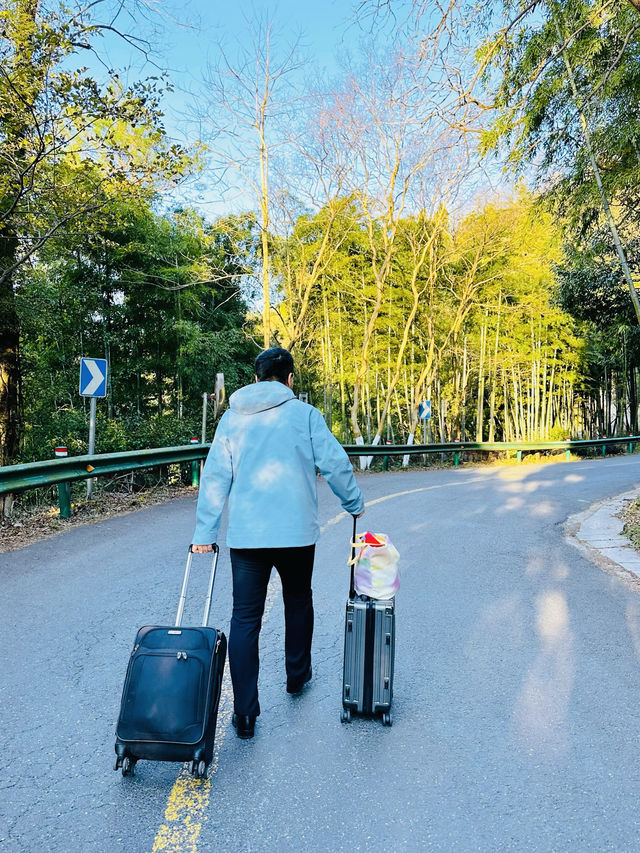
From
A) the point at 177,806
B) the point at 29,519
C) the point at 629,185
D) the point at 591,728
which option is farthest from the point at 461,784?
the point at 629,185

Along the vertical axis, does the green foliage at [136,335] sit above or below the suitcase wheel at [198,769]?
above

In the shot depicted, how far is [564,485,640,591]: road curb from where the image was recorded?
20.4 ft

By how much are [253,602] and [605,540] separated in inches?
229

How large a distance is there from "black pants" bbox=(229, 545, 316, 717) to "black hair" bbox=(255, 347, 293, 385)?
2.90ft

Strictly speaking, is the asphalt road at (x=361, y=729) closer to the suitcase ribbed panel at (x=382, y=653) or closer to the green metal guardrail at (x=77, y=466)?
the suitcase ribbed panel at (x=382, y=653)

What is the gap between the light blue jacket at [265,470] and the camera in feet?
9.95

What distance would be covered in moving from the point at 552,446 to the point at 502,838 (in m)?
21.9

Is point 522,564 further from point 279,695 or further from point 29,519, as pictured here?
point 29,519

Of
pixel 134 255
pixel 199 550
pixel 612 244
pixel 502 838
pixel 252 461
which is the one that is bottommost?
pixel 502 838

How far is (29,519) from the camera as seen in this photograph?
28.2 feet

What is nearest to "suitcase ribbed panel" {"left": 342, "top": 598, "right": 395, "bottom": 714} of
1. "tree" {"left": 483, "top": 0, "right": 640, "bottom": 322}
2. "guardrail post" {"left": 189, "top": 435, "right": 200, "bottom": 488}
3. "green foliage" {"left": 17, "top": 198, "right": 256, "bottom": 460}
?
"tree" {"left": 483, "top": 0, "right": 640, "bottom": 322}

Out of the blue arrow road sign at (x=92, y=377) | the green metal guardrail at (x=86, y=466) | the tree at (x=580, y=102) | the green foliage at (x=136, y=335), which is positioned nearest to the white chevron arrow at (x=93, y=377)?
the blue arrow road sign at (x=92, y=377)

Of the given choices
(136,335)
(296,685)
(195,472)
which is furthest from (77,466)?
(136,335)

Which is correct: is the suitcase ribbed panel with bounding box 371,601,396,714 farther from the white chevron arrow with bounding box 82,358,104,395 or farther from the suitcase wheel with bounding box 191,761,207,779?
the white chevron arrow with bounding box 82,358,104,395
